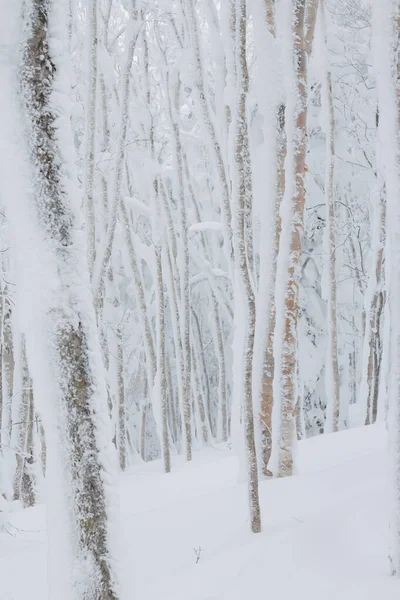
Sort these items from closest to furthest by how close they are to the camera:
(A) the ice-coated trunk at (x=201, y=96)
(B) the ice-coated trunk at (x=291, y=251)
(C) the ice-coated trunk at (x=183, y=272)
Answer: (B) the ice-coated trunk at (x=291, y=251)
(A) the ice-coated trunk at (x=201, y=96)
(C) the ice-coated trunk at (x=183, y=272)

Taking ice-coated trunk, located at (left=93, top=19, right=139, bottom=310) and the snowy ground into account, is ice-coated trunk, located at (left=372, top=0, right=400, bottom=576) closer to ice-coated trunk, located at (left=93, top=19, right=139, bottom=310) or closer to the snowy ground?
the snowy ground

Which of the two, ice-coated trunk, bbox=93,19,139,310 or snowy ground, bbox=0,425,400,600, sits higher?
ice-coated trunk, bbox=93,19,139,310

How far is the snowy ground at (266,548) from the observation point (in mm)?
2711

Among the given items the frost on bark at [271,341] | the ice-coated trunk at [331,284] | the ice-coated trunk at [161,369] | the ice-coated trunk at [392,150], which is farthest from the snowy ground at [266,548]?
the ice-coated trunk at [161,369]

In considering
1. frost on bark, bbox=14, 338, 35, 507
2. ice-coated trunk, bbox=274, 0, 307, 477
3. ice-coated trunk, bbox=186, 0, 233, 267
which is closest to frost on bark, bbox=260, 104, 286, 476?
ice-coated trunk, bbox=274, 0, 307, 477

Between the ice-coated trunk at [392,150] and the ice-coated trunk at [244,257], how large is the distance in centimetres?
134

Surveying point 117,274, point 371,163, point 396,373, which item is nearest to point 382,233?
point 371,163

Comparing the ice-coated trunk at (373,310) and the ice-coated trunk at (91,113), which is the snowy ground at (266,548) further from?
the ice-coated trunk at (373,310)

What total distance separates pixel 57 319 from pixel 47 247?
281 millimetres

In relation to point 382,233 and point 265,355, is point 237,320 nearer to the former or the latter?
point 265,355

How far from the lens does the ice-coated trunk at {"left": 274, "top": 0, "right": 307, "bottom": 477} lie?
5379 mm

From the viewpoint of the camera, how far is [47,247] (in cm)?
226

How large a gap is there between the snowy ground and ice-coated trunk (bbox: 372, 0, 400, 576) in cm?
52

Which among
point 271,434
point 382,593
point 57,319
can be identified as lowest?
point 271,434
